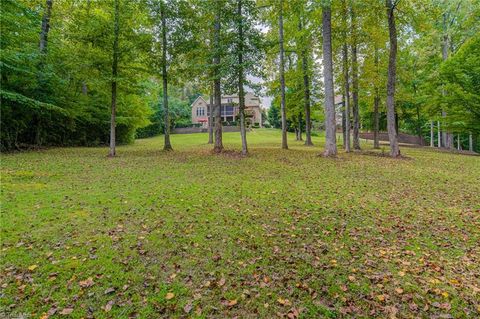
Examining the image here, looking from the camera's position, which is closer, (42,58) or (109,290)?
(109,290)

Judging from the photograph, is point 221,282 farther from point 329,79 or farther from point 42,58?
point 42,58

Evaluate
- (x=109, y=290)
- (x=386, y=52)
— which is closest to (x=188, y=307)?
(x=109, y=290)

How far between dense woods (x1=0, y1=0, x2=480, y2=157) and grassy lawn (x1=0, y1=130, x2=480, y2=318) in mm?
7128

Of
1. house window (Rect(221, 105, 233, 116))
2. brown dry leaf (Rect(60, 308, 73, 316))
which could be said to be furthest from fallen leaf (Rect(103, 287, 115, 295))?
house window (Rect(221, 105, 233, 116))

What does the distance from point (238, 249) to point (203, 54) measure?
40.6ft

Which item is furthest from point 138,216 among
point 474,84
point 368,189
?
point 474,84

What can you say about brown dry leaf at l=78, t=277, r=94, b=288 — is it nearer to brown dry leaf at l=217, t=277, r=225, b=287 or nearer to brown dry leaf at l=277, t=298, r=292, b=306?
brown dry leaf at l=217, t=277, r=225, b=287

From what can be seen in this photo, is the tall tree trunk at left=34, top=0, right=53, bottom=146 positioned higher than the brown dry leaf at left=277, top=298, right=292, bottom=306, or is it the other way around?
the tall tree trunk at left=34, top=0, right=53, bottom=146

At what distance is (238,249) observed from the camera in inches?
162

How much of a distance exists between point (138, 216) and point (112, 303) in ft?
8.33

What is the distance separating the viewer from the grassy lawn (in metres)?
2.95

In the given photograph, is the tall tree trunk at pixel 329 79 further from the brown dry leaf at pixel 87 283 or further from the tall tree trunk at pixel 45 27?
the tall tree trunk at pixel 45 27

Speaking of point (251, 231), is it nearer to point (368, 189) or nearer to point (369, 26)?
point (368, 189)

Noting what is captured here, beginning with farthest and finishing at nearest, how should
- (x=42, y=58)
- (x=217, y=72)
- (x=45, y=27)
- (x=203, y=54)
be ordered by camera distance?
(x=45, y=27) < (x=203, y=54) < (x=42, y=58) < (x=217, y=72)
